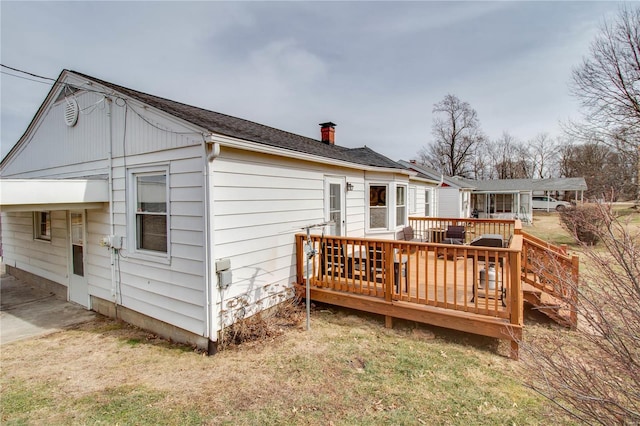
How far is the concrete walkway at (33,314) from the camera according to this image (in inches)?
212

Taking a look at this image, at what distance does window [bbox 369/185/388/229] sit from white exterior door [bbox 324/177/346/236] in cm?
154

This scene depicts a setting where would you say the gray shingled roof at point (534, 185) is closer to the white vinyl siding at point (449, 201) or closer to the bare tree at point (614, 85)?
the white vinyl siding at point (449, 201)

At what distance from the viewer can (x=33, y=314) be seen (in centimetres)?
620

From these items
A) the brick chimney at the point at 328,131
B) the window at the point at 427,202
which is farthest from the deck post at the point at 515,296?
the window at the point at 427,202

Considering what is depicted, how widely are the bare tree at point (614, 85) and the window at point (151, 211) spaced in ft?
51.7

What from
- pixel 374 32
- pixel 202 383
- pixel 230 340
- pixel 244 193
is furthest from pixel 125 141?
pixel 374 32

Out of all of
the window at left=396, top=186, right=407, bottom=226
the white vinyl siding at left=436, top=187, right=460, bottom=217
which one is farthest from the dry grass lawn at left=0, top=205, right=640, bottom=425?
the white vinyl siding at left=436, top=187, right=460, bottom=217

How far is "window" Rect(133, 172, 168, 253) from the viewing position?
16.2 feet

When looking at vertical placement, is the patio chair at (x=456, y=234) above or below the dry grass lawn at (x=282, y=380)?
above

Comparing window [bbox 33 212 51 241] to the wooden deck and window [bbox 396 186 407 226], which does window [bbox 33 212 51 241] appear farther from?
window [bbox 396 186 407 226]

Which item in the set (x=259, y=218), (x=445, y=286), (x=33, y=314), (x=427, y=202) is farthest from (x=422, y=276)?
(x=427, y=202)

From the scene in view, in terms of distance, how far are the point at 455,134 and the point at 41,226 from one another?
36.7 meters

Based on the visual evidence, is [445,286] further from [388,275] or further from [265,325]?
[265,325]

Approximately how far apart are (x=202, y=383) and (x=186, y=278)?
1.48m
